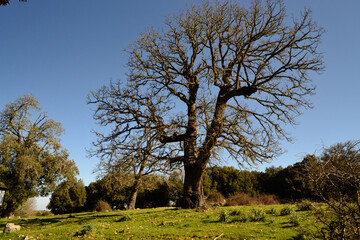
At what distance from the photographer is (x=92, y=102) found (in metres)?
14.3

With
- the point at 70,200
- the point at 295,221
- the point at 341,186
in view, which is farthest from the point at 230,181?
the point at 341,186

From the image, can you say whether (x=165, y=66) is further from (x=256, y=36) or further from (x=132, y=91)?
(x=256, y=36)

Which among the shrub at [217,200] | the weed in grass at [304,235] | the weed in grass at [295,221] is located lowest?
the weed in grass at [304,235]

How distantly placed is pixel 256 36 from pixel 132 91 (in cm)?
800

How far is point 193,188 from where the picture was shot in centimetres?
1360

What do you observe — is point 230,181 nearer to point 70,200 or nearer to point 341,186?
point 70,200

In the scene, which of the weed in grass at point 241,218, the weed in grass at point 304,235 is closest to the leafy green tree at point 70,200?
the weed in grass at point 241,218

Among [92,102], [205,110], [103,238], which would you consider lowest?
[103,238]

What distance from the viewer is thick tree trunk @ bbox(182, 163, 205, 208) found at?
530 inches

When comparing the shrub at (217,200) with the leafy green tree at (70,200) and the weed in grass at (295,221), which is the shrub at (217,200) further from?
the leafy green tree at (70,200)

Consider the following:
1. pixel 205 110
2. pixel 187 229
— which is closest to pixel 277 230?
pixel 187 229

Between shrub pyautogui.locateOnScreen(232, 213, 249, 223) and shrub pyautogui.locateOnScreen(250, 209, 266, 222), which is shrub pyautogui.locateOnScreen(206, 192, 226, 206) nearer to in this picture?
shrub pyautogui.locateOnScreen(232, 213, 249, 223)

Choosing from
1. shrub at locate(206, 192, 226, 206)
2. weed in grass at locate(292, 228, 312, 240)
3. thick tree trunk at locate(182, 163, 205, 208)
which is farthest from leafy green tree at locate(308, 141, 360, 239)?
shrub at locate(206, 192, 226, 206)

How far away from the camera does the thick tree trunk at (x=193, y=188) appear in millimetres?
13461
